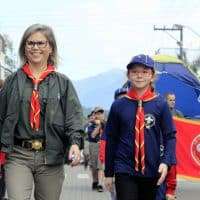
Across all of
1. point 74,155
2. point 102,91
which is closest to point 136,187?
point 74,155

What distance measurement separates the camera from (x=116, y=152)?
20.5 feet

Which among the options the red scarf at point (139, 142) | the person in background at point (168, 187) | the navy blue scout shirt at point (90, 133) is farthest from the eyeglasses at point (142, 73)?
the navy blue scout shirt at point (90, 133)

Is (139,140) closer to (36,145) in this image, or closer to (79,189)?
(36,145)

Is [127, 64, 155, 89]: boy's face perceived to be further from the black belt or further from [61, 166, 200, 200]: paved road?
[61, 166, 200, 200]: paved road

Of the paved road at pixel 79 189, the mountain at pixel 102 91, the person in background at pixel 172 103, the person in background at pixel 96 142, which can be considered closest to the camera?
the person in background at pixel 172 103

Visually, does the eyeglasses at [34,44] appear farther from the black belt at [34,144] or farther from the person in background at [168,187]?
the person in background at [168,187]

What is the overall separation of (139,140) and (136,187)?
374mm

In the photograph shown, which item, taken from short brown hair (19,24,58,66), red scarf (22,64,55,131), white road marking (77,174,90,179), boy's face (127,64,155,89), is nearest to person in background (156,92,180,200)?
boy's face (127,64,155,89)

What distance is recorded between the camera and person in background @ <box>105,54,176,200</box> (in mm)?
6109

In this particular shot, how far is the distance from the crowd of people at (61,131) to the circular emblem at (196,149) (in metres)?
7.53

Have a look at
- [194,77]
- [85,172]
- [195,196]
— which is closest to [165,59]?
[194,77]

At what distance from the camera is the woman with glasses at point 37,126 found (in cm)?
584

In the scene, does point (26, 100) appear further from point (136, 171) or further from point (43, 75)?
point (136, 171)

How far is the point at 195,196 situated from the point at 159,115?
8.30 metres
